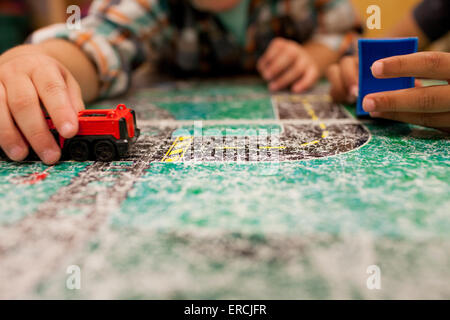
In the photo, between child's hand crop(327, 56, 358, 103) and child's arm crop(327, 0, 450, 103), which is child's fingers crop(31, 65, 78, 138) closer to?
child's hand crop(327, 56, 358, 103)

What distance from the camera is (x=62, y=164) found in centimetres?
52

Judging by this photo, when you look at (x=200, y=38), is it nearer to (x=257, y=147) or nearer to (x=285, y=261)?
(x=257, y=147)

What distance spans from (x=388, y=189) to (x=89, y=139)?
0.44 m

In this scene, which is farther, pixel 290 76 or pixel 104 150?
pixel 290 76

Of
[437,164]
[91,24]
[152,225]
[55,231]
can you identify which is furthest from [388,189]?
[91,24]

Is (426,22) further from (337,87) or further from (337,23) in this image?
(337,87)

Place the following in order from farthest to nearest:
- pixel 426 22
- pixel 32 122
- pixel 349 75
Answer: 1. pixel 426 22
2. pixel 349 75
3. pixel 32 122

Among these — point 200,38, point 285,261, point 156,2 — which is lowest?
point 285,261

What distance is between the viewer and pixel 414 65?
Result: 57 centimetres

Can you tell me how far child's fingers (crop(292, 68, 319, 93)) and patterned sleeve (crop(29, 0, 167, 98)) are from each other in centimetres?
55

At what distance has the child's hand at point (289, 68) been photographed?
42.4 inches

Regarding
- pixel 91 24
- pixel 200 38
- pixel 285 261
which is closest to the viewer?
pixel 285 261

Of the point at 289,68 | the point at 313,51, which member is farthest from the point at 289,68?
the point at 313,51

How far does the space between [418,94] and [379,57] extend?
109mm
